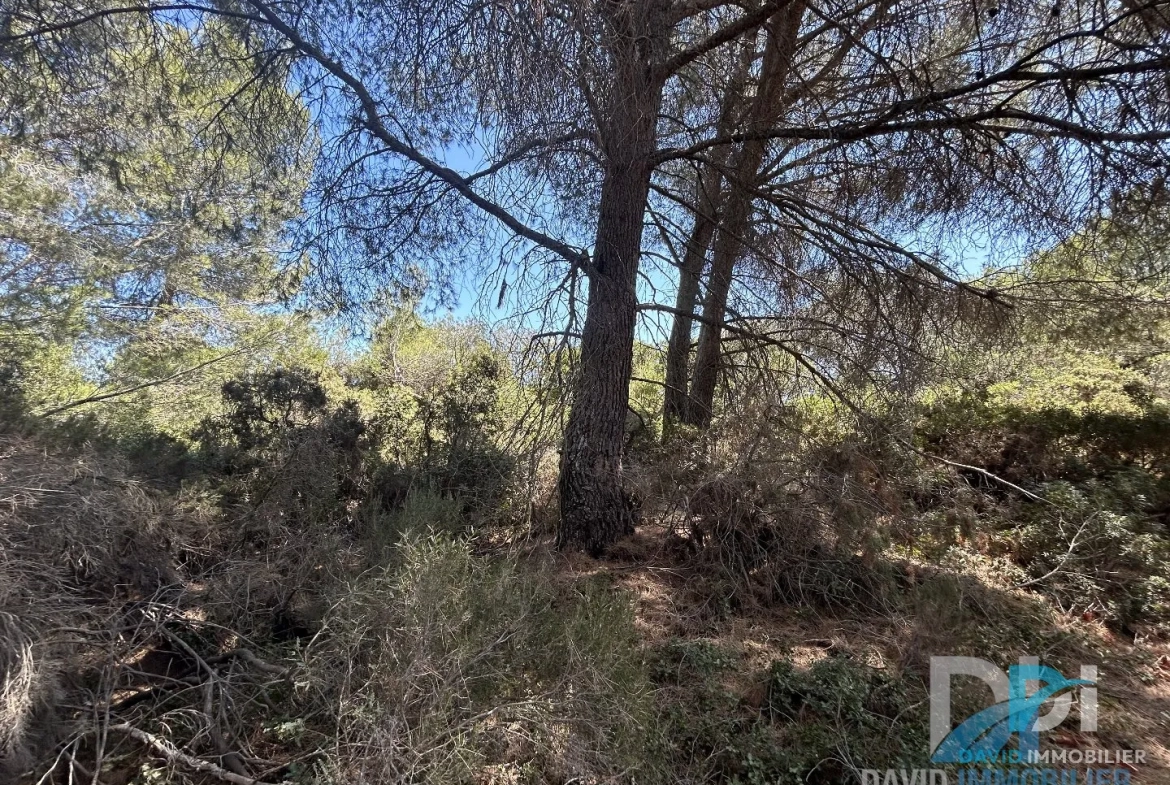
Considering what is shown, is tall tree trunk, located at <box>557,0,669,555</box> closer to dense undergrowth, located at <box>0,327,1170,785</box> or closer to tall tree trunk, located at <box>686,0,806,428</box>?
dense undergrowth, located at <box>0,327,1170,785</box>

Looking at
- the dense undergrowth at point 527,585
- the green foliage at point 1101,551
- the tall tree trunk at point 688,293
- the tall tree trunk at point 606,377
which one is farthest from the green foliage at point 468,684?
the green foliage at point 1101,551

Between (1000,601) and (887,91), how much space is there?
374cm

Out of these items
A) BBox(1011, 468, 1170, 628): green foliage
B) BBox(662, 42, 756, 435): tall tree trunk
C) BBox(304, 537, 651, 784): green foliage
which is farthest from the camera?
BBox(662, 42, 756, 435): tall tree trunk

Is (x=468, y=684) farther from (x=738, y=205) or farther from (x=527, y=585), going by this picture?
(x=738, y=205)

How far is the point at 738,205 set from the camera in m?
4.82

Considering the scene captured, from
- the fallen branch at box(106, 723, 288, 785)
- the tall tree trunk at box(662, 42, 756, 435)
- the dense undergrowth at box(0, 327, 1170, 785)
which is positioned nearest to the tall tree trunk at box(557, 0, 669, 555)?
the dense undergrowth at box(0, 327, 1170, 785)

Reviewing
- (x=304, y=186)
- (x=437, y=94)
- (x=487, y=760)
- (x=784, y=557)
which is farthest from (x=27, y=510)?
(x=784, y=557)

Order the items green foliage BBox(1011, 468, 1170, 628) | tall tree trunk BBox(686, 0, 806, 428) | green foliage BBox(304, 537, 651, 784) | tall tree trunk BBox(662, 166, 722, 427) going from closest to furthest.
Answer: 1. green foliage BBox(304, 537, 651, 784)
2. green foliage BBox(1011, 468, 1170, 628)
3. tall tree trunk BBox(686, 0, 806, 428)
4. tall tree trunk BBox(662, 166, 722, 427)

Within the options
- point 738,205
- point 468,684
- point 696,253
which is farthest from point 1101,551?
point 468,684

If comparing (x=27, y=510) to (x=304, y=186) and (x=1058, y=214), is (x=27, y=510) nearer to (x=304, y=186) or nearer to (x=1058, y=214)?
(x=304, y=186)

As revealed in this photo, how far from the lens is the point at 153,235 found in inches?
287

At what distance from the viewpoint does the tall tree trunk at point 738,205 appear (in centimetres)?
428

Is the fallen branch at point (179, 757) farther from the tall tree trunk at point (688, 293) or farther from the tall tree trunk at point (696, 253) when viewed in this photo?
the tall tree trunk at point (688, 293)

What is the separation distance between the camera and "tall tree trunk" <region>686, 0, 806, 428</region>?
14.0 feet
